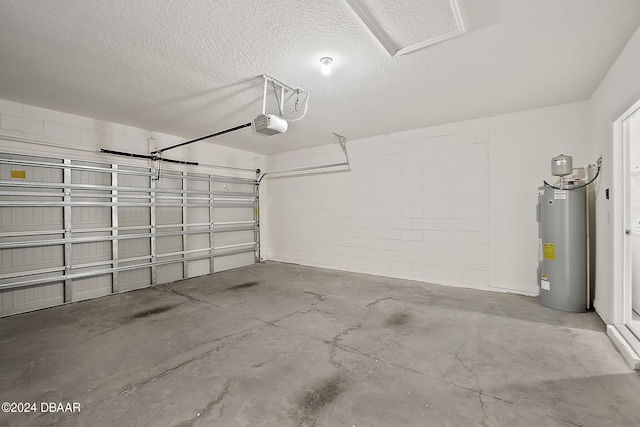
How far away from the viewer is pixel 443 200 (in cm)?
451

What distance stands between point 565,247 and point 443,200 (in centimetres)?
168

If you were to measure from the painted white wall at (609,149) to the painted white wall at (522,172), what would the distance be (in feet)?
1.11

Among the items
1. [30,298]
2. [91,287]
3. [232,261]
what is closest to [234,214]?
[232,261]

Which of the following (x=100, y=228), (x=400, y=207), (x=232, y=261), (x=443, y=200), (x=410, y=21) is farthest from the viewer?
(x=232, y=261)

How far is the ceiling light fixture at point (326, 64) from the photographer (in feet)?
8.30

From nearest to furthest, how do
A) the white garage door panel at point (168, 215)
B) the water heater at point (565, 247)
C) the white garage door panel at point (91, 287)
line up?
the water heater at point (565, 247)
the white garage door panel at point (91, 287)
the white garage door panel at point (168, 215)

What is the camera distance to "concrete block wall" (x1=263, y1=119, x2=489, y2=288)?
167 inches

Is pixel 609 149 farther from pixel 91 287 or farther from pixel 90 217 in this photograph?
pixel 91 287

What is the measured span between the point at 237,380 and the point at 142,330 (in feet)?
5.07

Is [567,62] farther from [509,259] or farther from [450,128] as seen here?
[509,259]

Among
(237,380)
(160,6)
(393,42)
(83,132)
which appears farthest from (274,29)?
(83,132)

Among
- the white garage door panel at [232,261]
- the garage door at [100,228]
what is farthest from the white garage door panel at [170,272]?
the white garage door panel at [232,261]

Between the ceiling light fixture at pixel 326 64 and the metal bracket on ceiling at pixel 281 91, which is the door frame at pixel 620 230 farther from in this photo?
the metal bracket on ceiling at pixel 281 91

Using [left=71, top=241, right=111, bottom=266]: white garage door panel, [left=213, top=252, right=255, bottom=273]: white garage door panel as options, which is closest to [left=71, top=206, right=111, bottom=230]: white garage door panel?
[left=71, top=241, right=111, bottom=266]: white garage door panel
